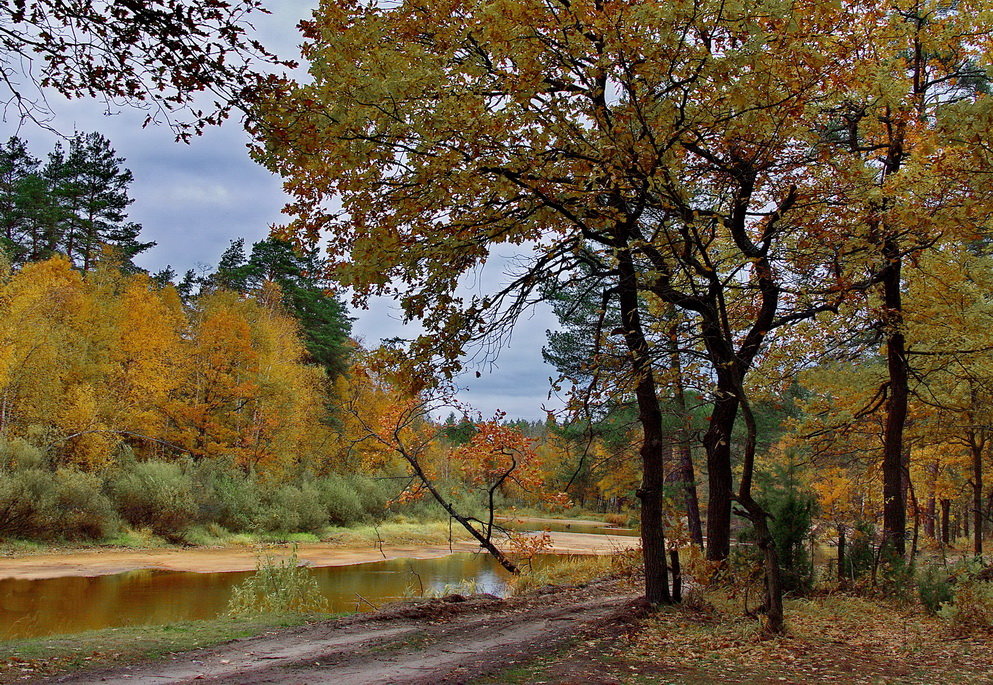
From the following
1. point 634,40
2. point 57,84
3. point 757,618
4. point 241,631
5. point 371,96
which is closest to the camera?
point 57,84

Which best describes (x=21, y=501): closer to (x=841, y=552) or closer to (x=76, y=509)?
(x=76, y=509)

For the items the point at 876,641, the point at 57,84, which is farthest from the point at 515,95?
the point at 876,641

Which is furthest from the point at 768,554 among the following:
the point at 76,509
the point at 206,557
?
the point at 76,509

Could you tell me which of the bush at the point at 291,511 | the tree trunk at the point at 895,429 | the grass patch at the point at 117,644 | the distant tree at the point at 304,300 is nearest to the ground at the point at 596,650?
the grass patch at the point at 117,644

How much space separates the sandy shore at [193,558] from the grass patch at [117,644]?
11.0 meters

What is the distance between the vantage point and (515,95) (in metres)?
5.45

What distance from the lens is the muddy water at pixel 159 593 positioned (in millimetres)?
11719

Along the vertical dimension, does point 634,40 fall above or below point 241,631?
above

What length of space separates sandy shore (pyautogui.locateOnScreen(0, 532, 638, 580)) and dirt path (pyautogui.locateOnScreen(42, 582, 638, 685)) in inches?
386

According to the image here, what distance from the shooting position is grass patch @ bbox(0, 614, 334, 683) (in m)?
5.84

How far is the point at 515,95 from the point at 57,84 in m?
3.19

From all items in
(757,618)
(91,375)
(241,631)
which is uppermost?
(91,375)

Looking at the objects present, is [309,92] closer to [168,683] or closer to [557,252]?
[557,252]

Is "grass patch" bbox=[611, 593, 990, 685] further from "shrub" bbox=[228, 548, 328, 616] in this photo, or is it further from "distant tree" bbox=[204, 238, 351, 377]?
"distant tree" bbox=[204, 238, 351, 377]
